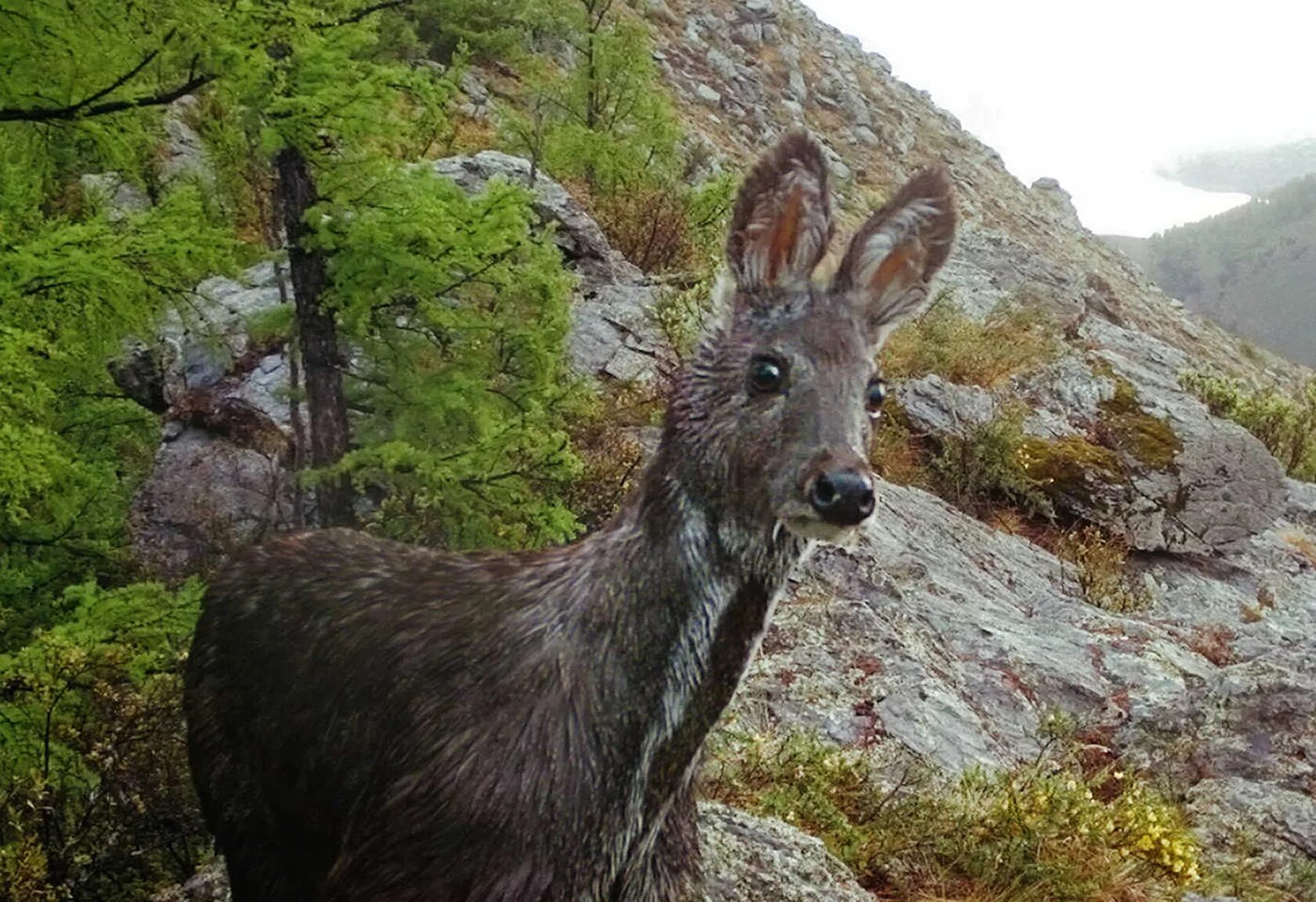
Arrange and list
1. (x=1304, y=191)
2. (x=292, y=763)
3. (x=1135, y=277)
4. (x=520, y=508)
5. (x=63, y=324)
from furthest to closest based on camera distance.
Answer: (x=1304, y=191) < (x=1135, y=277) < (x=520, y=508) < (x=63, y=324) < (x=292, y=763)

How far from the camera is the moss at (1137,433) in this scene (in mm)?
12156

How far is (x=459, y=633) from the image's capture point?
3.00 metres

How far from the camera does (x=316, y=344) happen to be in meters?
5.88

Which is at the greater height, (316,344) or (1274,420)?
(1274,420)

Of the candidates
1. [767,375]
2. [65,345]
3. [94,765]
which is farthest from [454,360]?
[767,375]

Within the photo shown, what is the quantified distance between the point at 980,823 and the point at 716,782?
131cm

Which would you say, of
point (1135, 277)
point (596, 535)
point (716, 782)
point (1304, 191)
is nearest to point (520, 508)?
point (716, 782)

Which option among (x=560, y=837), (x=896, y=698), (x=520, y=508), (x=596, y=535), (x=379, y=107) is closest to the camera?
(x=560, y=837)

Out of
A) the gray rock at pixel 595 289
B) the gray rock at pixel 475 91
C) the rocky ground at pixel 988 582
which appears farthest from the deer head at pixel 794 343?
the gray rock at pixel 475 91

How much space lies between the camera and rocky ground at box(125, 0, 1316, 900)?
21.6 feet

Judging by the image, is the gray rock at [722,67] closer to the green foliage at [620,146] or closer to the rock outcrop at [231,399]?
the green foliage at [620,146]

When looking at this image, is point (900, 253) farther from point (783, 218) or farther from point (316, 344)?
point (316, 344)

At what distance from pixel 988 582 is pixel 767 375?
697 centimetres

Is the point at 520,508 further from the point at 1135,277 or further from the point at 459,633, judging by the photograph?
the point at 1135,277
